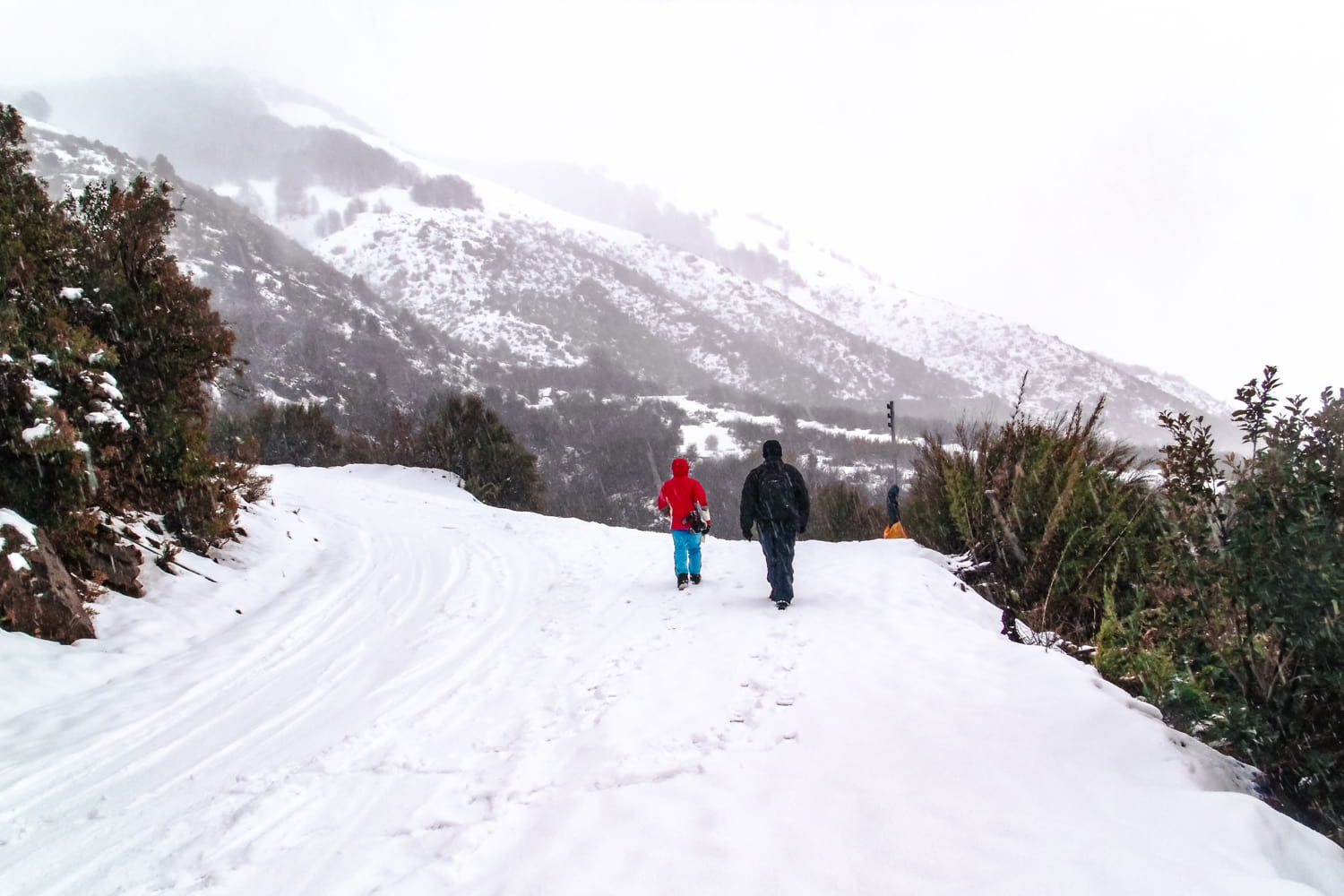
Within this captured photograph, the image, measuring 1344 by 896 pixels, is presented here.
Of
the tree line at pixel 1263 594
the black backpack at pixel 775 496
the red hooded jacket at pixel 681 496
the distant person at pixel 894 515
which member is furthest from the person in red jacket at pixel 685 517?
the tree line at pixel 1263 594

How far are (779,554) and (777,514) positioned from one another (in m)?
0.38

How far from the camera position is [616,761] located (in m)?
3.58

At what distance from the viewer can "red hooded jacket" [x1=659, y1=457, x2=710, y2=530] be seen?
773 cm

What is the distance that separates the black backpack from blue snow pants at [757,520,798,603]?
0.08 meters

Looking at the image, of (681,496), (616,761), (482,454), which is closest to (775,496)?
(681,496)

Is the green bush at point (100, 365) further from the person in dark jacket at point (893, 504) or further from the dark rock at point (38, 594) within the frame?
the person in dark jacket at point (893, 504)

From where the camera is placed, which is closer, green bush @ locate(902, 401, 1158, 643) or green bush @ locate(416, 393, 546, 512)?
green bush @ locate(902, 401, 1158, 643)

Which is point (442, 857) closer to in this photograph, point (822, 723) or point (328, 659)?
point (822, 723)

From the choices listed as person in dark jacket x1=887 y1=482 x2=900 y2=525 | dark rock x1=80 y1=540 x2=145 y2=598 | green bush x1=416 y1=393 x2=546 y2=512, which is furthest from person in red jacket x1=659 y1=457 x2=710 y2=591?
green bush x1=416 y1=393 x2=546 y2=512

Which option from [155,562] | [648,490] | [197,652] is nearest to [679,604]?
[197,652]

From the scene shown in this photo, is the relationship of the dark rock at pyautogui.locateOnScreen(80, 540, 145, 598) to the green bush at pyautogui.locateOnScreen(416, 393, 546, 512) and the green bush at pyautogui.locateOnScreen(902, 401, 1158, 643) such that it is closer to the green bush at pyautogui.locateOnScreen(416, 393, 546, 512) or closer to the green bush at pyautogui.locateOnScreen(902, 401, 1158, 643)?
the green bush at pyautogui.locateOnScreen(902, 401, 1158, 643)

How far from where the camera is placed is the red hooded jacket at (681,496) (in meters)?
7.73

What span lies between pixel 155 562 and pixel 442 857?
6.91 metres

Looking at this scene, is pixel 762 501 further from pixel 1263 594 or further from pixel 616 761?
pixel 1263 594
